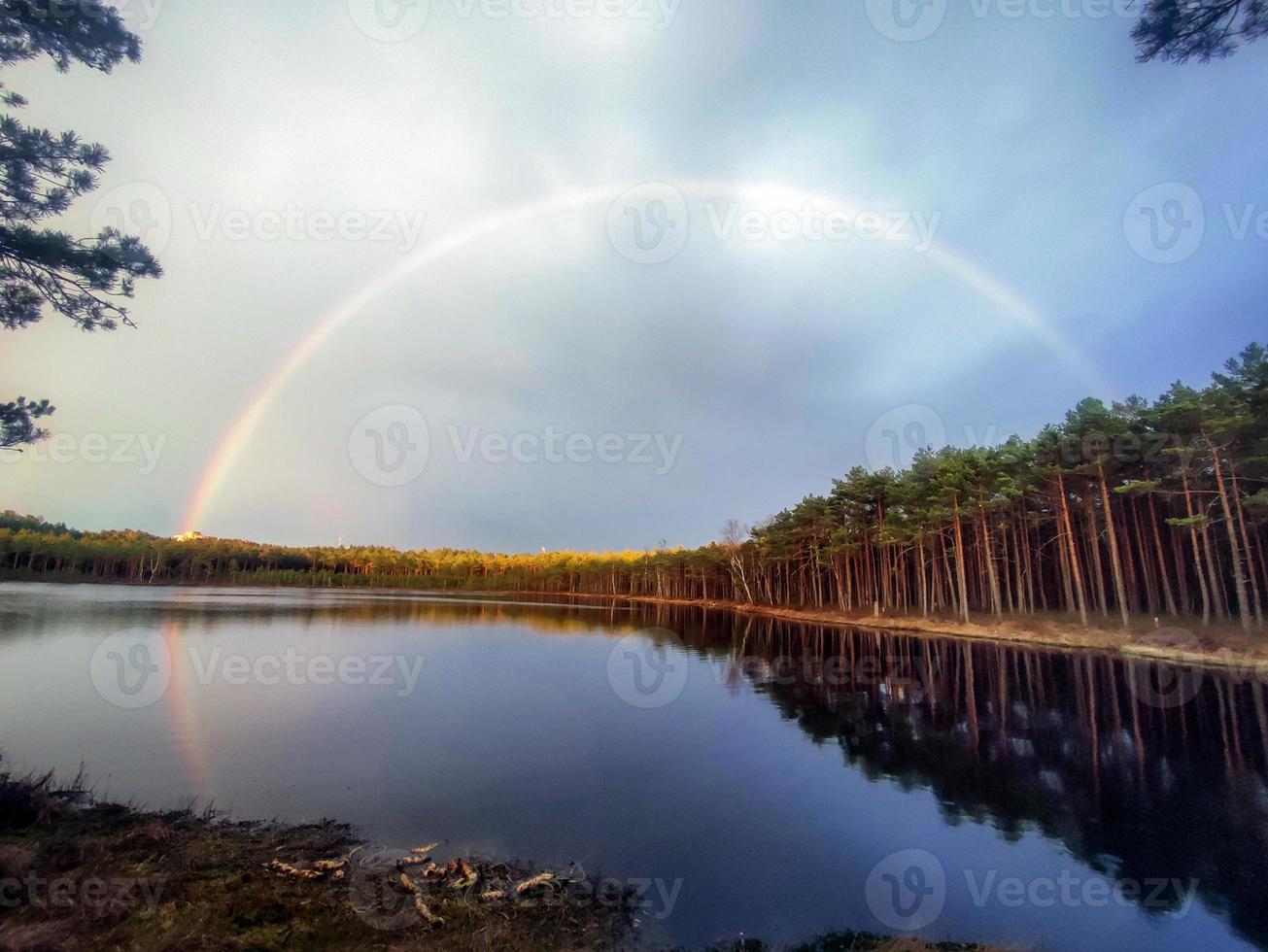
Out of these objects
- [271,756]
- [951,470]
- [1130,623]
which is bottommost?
[271,756]

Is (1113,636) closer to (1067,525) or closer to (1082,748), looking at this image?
(1067,525)

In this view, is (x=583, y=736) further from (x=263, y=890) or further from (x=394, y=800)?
(x=263, y=890)

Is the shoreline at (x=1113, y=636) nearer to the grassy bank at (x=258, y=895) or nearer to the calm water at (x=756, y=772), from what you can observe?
the calm water at (x=756, y=772)

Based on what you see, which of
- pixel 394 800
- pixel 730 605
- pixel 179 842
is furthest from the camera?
pixel 730 605

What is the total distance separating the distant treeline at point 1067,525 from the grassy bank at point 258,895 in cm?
3175

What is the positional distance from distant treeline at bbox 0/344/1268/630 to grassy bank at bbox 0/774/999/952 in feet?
104

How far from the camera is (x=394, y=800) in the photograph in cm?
941

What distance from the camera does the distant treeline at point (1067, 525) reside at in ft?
83.6

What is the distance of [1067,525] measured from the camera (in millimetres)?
31562

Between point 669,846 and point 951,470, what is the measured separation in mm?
36836

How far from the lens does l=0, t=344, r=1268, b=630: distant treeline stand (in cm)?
2548

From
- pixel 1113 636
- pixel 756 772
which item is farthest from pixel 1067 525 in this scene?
pixel 756 772

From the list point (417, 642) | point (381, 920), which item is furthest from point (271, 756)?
point (417, 642)

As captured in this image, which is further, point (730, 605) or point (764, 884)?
point (730, 605)
